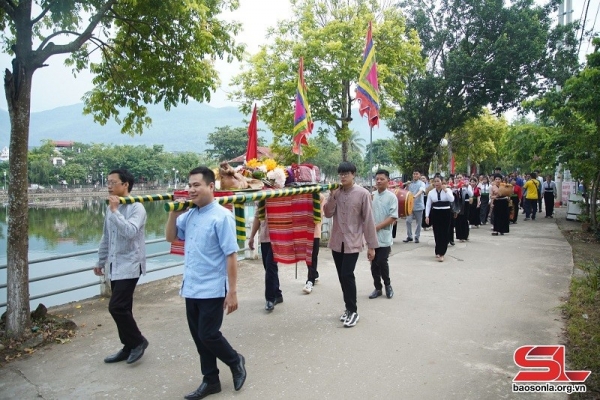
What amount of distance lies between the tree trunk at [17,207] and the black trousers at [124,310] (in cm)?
142

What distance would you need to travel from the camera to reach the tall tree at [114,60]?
15.5 feet

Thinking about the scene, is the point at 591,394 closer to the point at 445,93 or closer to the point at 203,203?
the point at 203,203

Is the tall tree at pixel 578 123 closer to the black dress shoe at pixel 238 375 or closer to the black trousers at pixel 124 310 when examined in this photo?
the black dress shoe at pixel 238 375

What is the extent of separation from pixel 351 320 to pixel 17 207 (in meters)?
3.86

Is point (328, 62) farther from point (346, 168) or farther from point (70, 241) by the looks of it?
point (70, 241)

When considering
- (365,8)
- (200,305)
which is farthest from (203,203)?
(365,8)

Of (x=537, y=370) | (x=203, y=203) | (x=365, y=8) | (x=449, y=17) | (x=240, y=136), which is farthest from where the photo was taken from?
(x=240, y=136)

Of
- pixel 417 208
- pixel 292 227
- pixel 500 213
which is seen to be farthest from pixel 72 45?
pixel 500 213

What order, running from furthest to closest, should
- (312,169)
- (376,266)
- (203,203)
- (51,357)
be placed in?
1. (376,266)
2. (312,169)
3. (51,357)
4. (203,203)

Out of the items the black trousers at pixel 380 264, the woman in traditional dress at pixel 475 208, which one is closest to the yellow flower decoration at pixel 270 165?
the black trousers at pixel 380 264

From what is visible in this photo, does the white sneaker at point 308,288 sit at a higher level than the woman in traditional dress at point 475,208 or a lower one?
lower

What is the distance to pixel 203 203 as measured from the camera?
335 cm

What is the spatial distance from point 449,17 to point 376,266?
55.4 feet

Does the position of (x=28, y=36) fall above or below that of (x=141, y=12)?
below
